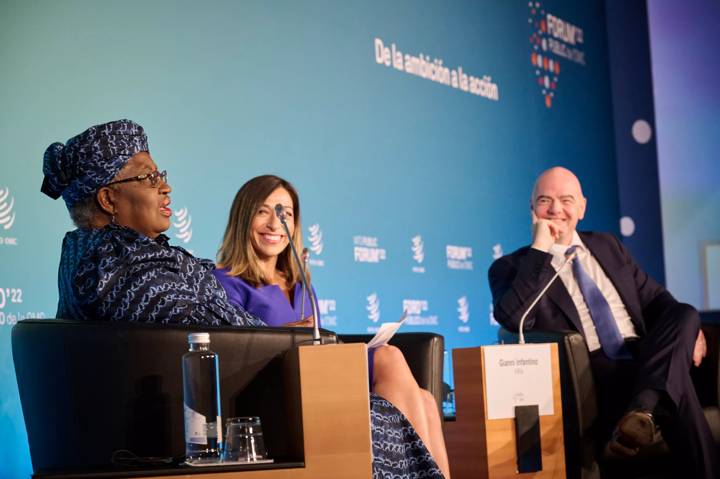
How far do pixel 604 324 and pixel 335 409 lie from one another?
2.10 metres

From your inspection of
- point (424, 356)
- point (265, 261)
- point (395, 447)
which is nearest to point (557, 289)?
point (424, 356)

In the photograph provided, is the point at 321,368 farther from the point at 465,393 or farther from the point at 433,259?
the point at 433,259

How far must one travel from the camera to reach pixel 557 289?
3.97 m

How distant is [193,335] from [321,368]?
29cm

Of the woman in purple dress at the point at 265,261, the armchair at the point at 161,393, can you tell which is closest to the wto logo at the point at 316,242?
the woman in purple dress at the point at 265,261

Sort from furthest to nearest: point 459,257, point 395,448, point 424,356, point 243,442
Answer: point 459,257, point 424,356, point 395,448, point 243,442

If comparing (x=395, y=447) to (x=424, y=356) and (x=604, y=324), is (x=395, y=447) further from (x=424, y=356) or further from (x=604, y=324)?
(x=604, y=324)

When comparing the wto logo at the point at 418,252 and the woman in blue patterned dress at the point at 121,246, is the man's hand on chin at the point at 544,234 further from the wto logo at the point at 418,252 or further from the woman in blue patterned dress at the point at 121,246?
the woman in blue patterned dress at the point at 121,246

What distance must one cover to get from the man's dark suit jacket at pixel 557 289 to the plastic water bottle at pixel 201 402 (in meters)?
1.94

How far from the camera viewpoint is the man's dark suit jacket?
3.84m

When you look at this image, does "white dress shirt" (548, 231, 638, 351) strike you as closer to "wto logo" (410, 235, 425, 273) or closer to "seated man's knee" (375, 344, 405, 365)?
"wto logo" (410, 235, 425, 273)

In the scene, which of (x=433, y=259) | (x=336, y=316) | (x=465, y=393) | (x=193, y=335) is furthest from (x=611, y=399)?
(x=193, y=335)

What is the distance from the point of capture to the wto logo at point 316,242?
450 cm

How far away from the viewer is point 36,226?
336 centimetres
